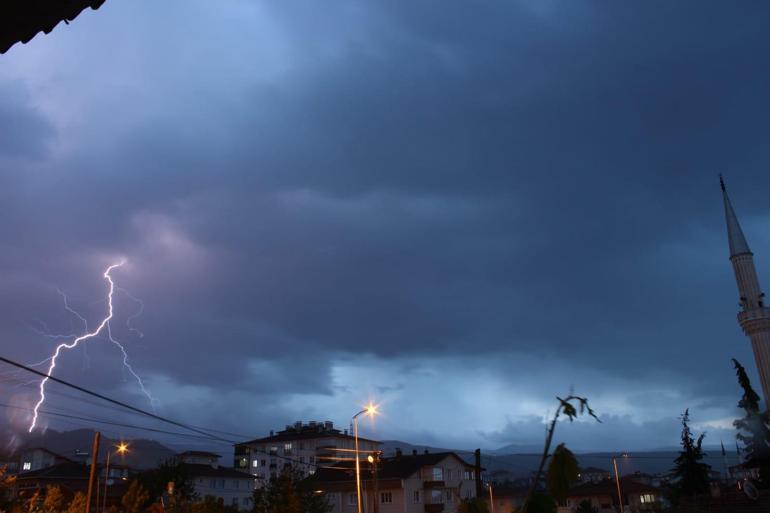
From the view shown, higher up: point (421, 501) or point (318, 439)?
point (318, 439)

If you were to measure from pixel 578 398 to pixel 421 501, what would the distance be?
69539mm

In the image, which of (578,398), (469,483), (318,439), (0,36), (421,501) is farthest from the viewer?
(318,439)

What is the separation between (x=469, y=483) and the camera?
7944 cm

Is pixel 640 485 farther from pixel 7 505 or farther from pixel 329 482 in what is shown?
pixel 7 505

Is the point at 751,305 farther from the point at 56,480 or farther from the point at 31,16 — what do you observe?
the point at 56,480

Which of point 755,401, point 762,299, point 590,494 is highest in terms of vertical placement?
point 762,299

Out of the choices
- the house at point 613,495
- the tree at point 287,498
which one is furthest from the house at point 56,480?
the house at point 613,495

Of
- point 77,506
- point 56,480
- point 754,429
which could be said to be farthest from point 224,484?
point 754,429

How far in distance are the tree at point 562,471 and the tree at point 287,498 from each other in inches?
1682

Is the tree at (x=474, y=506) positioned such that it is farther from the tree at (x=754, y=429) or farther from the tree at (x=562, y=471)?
the tree at (x=754, y=429)

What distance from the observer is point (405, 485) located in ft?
221

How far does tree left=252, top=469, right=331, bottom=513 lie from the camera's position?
45.7 meters

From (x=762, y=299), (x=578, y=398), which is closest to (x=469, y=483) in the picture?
(x=762, y=299)

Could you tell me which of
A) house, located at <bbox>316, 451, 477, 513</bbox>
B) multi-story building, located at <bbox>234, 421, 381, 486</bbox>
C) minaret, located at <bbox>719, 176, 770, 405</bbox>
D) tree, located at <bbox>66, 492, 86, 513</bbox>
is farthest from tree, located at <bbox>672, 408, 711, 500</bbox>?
multi-story building, located at <bbox>234, 421, 381, 486</bbox>
